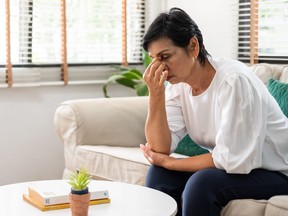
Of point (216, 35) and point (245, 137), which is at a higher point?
point (216, 35)

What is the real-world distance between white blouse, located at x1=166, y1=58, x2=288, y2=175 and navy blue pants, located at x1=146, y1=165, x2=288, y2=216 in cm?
3

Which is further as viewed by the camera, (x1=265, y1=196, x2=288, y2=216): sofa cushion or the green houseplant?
the green houseplant

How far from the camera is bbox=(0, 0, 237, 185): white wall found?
3.53 metres

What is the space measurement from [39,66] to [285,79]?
5.33ft

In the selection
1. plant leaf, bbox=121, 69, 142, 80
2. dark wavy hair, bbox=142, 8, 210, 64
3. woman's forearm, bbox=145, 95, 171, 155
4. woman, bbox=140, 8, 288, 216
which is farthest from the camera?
plant leaf, bbox=121, 69, 142, 80

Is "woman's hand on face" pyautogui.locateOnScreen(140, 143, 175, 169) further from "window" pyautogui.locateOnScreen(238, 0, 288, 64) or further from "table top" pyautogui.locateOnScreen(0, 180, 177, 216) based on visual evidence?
"window" pyautogui.locateOnScreen(238, 0, 288, 64)

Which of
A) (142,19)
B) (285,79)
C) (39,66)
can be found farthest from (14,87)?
(285,79)

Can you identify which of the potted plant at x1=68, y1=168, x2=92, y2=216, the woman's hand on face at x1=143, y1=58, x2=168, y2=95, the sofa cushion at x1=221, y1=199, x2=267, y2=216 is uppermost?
the woman's hand on face at x1=143, y1=58, x2=168, y2=95

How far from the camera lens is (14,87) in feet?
11.5

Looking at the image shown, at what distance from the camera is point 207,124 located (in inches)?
84.0

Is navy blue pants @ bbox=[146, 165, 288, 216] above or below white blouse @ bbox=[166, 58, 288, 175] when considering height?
below

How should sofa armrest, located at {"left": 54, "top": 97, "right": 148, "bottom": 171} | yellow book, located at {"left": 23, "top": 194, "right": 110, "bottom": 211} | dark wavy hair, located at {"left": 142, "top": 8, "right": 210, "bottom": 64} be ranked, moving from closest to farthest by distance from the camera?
yellow book, located at {"left": 23, "top": 194, "right": 110, "bottom": 211} → dark wavy hair, located at {"left": 142, "top": 8, "right": 210, "bottom": 64} → sofa armrest, located at {"left": 54, "top": 97, "right": 148, "bottom": 171}

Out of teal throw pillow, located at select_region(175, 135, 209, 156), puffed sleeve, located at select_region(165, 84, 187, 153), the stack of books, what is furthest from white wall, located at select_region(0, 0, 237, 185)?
the stack of books

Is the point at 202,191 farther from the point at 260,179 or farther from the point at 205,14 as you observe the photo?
the point at 205,14
